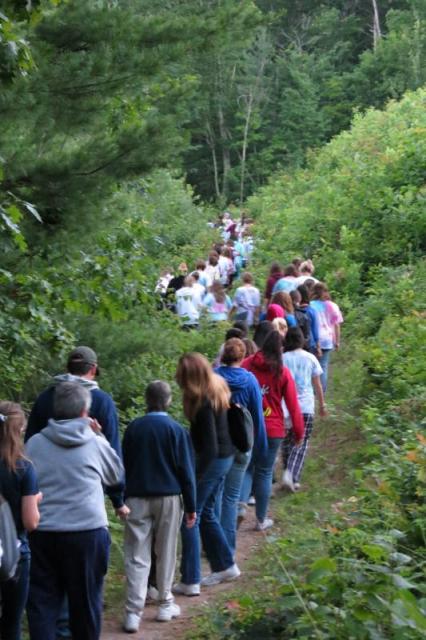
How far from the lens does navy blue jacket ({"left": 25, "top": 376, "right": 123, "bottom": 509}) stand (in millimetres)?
7465

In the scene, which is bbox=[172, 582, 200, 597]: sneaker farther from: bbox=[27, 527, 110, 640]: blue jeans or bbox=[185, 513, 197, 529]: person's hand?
bbox=[27, 527, 110, 640]: blue jeans

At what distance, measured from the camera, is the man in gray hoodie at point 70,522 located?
6621 mm

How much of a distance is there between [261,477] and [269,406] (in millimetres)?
677

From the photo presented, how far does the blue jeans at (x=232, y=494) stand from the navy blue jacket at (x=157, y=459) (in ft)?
A: 4.85

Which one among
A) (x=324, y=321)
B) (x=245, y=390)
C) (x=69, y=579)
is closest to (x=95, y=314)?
(x=324, y=321)

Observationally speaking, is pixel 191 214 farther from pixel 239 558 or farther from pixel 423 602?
pixel 423 602

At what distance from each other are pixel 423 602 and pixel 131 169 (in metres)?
6.35

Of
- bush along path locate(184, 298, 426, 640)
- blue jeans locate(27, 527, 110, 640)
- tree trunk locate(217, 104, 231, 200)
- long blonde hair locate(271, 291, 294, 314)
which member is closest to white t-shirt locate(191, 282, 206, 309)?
bush along path locate(184, 298, 426, 640)

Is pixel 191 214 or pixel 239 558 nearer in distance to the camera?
pixel 239 558

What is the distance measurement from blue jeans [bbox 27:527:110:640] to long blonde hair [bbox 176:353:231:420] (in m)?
1.98

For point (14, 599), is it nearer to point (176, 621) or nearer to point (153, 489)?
point (153, 489)

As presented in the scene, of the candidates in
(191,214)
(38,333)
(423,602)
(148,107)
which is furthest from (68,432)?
(191,214)

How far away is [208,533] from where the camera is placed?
29.5 feet

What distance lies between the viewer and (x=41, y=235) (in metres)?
10.2
